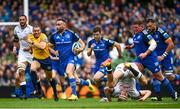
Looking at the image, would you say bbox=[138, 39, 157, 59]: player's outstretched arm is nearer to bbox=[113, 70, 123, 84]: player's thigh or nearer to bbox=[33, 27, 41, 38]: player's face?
bbox=[113, 70, 123, 84]: player's thigh

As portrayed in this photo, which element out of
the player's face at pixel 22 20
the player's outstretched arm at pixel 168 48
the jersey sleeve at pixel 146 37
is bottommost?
the player's outstretched arm at pixel 168 48

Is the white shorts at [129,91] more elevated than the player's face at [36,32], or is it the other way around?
the player's face at [36,32]

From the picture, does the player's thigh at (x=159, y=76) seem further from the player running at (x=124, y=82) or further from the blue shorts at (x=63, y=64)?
the blue shorts at (x=63, y=64)

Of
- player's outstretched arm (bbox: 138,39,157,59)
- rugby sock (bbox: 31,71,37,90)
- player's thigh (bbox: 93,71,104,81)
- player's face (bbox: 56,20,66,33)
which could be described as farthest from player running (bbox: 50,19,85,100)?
player's outstretched arm (bbox: 138,39,157,59)

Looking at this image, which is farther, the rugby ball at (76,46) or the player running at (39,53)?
the player running at (39,53)

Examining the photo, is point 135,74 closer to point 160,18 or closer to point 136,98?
point 136,98

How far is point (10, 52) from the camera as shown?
29750 millimetres

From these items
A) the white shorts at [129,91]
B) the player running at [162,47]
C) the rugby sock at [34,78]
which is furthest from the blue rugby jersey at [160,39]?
the rugby sock at [34,78]

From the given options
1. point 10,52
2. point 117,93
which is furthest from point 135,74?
point 10,52

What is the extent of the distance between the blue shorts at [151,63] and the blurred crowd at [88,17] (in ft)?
20.0

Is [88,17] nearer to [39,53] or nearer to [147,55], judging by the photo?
[39,53]

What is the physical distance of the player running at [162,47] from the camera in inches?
856

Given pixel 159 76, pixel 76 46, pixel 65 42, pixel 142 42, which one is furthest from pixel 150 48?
pixel 65 42

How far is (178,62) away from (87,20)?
18.2ft
